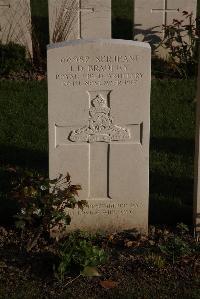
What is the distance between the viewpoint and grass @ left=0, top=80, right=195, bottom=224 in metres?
5.95

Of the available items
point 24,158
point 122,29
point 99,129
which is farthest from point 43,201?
point 122,29

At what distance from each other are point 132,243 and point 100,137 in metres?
0.83

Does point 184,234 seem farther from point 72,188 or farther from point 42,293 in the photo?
point 42,293

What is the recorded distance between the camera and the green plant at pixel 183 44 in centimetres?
932

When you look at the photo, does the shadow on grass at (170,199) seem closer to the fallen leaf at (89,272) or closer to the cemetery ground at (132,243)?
the cemetery ground at (132,243)

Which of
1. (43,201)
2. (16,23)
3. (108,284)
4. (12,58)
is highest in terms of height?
(16,23)

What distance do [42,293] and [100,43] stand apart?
5.86ft

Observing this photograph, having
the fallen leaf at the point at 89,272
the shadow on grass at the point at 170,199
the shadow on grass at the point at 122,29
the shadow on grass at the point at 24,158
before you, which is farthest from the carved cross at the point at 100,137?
the shadow on grass at the point at 122,29

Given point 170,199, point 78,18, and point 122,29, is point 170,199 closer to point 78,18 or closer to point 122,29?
point 78,18

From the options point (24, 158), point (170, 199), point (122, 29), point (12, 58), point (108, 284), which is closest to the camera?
point (108, 284)

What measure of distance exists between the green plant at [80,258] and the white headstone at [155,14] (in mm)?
5411

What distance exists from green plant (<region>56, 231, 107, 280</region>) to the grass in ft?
3.37

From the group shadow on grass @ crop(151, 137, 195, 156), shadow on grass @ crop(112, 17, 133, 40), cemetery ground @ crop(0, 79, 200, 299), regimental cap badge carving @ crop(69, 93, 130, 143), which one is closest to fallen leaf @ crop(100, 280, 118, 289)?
cemetery ground @ crop(0, 79, 200, 299)

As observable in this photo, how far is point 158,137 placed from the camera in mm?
7348
